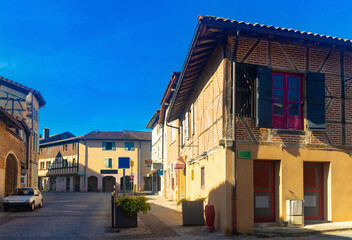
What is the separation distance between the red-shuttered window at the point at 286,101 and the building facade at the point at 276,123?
0.10ft

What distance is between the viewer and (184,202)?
12.0 m

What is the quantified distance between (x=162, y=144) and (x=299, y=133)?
23.3 m

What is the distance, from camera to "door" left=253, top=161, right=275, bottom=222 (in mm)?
10711

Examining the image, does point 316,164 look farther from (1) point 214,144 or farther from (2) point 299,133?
(1) point 214,144

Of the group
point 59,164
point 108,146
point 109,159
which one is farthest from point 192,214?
point 59,164

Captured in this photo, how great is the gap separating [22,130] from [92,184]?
91.2 feet

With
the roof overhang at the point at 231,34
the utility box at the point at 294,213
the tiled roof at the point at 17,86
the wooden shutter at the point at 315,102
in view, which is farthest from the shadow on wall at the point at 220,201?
the tiled roof at the point at 17,86

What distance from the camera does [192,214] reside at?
11953 mm

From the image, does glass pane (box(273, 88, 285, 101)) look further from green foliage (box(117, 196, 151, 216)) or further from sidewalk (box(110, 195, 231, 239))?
green foliage (box(117, 196, 151, 216))

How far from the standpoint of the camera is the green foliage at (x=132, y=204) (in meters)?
11.3

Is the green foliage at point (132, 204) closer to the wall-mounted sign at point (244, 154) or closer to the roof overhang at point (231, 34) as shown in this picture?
the wall-mounted sign at point (244, 154)

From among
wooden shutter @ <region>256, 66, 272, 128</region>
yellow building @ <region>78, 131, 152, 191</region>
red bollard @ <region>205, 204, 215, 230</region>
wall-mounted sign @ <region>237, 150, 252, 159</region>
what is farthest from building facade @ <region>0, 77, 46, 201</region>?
wooden shutter @ <region>256, 66, 272, 128</region>

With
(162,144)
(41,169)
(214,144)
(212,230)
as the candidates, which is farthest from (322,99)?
(41,169)

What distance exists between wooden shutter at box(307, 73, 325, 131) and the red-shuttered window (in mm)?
291
